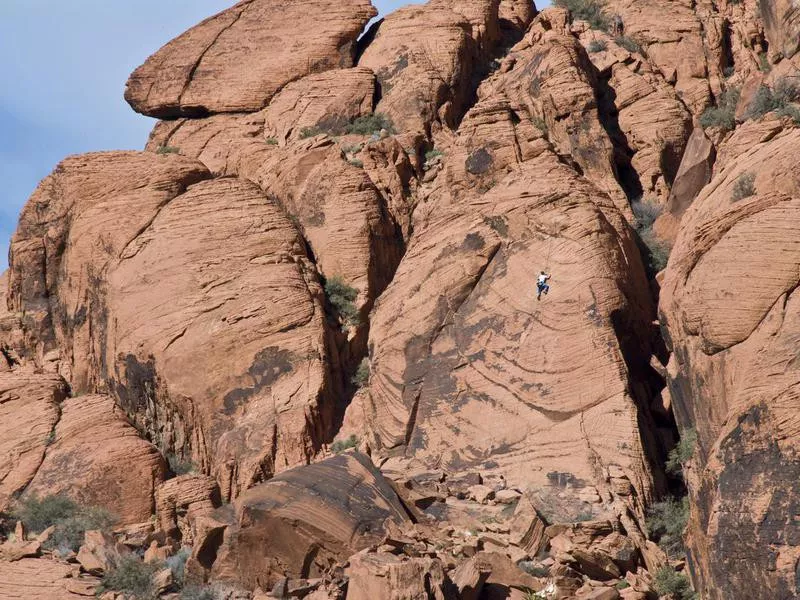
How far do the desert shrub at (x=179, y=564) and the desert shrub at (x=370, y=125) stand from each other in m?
14.0

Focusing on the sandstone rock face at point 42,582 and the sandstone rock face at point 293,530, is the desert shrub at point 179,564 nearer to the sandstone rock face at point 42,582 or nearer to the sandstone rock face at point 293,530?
the sandstone rock face at point 293,530

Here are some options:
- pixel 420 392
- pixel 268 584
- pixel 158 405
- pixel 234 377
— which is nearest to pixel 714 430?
pixel 420 392

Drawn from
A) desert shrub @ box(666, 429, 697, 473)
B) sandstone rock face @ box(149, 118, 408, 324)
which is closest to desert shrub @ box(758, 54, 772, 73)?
sandstone rock face @ box(149, 118, 408, 324)

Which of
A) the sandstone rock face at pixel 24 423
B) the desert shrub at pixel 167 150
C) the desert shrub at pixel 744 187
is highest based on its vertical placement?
the desert shrub at pixel 167 150

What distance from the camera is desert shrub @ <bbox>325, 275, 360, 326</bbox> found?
98.9 feet

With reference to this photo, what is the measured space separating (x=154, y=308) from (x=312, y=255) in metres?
4.07

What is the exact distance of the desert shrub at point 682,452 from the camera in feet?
79.2

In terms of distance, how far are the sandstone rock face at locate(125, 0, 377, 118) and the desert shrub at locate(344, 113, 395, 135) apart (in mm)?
3688

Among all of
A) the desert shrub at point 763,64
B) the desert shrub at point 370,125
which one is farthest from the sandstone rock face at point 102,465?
the desert shrub at point 763,64

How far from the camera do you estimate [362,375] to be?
29.5m

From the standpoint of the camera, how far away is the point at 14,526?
26016 mm

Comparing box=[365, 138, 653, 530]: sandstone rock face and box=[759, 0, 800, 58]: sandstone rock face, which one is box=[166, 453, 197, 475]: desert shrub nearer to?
box=[365, 138, 653, 530]: sandstone rock face

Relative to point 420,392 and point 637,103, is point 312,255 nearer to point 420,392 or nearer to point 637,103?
point 420,392

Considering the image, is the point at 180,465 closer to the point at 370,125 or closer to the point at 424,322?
the point at 424,322
